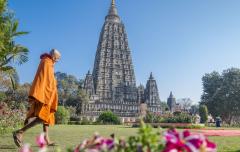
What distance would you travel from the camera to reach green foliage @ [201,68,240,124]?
6278 cm

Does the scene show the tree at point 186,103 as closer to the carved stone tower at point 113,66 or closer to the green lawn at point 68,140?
the carved stone tower at point 113,66

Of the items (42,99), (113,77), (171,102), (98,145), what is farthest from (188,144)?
(171,102)

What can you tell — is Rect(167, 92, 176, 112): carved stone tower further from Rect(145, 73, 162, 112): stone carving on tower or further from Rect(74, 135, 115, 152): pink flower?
Rect(74, 135, 115, 152): pink flower

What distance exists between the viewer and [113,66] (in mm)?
77125

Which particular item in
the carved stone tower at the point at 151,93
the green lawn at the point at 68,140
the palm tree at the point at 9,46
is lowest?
the green lawn at the point at 68,140

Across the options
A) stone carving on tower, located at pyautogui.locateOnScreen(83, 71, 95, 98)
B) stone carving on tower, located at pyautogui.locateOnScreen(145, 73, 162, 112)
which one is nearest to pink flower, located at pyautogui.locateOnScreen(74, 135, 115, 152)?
stone carving on tower, located at pyautogui.locateOnScreen(83, 71, 95, 98)

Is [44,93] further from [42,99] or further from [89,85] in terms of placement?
[89,85]

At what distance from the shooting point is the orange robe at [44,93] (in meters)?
7.01

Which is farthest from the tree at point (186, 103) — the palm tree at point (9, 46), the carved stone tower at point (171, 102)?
the palm tree at point (9, 46)

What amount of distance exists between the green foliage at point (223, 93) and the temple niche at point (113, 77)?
17.0m

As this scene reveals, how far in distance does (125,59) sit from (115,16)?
945 centimetres

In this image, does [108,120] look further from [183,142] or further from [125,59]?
[183,142]

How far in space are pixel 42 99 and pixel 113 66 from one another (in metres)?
70.2

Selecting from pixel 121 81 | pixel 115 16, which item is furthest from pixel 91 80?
pixel 115 16
